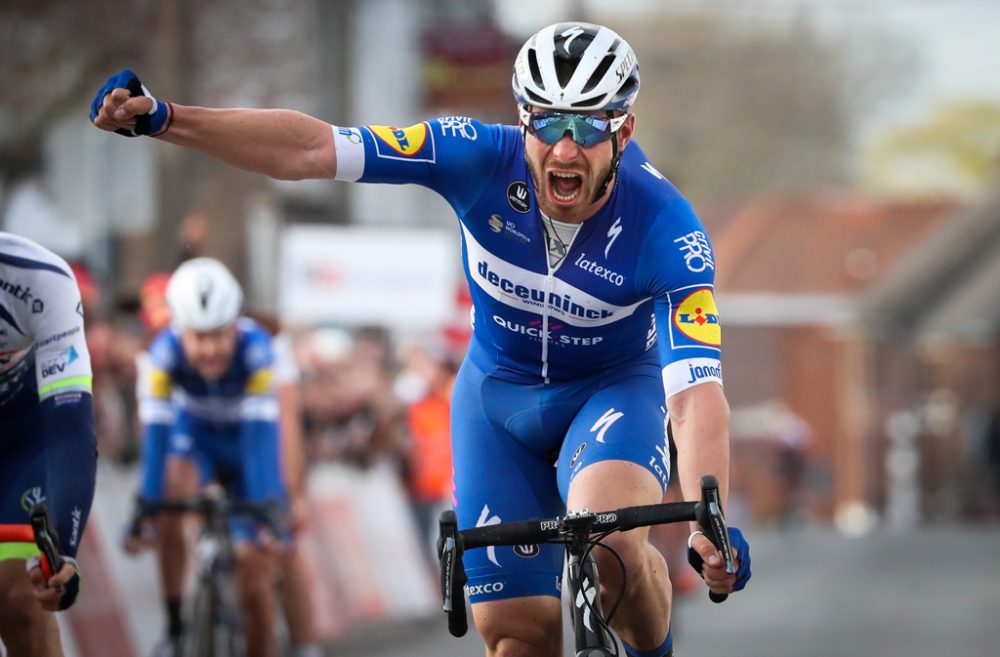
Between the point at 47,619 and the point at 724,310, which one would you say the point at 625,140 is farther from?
the point at 724,310

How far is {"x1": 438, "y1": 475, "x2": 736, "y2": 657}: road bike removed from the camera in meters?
4.68

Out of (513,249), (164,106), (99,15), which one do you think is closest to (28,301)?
(164,106)

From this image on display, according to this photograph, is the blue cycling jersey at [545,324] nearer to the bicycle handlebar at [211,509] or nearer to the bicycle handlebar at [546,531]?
the bicycle handlebar at [546,531]

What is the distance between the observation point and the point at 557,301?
5.72 metres

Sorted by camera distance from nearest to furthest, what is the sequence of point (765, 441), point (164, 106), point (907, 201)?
point (164, 106) → point (765, 441) → point (907, 201)

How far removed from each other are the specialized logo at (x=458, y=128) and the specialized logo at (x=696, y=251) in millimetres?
741

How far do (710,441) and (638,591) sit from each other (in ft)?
2.09

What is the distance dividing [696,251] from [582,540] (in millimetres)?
1024

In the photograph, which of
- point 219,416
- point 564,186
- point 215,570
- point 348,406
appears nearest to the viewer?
point 564,186

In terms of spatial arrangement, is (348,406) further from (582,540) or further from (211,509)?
(582,540)

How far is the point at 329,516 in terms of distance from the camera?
550 inches

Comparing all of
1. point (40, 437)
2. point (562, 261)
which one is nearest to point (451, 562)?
point (562, 261)

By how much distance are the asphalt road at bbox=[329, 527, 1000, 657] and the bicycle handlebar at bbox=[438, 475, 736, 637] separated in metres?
7.96

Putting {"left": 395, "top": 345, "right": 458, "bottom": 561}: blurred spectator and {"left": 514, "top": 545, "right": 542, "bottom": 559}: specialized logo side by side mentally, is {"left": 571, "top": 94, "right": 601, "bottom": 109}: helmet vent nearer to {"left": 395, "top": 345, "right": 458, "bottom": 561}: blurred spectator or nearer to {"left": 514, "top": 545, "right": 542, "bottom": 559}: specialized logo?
{"left": 514, "top": 545, "right": 542, "bottom": 559}: specialized logo
